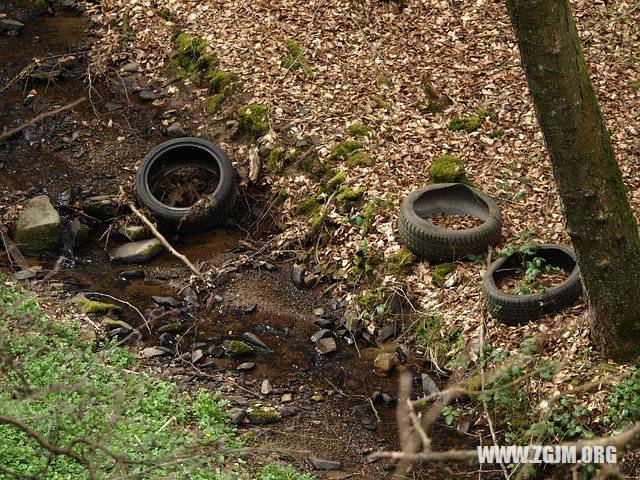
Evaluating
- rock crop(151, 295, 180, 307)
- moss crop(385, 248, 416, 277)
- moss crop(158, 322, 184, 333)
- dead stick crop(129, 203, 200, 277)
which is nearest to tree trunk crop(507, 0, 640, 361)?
moss crop(385, 248, 416, 277)

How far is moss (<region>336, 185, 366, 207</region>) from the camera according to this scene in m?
7.55

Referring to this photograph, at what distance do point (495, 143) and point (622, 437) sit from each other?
249 inches

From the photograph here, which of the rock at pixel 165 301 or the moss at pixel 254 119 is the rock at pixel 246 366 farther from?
the moss at pixel 254 119

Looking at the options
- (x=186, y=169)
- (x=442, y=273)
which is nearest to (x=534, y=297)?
(x=442, y=273)

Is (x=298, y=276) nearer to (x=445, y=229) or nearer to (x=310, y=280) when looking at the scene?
(x=310, y=280)

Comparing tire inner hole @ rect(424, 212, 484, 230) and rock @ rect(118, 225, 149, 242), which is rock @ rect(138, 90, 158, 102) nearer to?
rock @ rect(118, 225, 149, 242)

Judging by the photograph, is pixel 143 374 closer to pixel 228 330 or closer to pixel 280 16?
pixel 228 330

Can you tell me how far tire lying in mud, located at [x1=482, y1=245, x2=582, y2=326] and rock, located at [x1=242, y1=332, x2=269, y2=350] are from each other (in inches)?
78.4

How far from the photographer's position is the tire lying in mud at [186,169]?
25.7ft

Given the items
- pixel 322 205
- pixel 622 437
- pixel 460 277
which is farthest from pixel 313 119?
pixel 622 437

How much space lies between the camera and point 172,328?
663 cm

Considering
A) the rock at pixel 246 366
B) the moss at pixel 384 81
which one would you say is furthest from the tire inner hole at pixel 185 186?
the rock at pixel 246 366

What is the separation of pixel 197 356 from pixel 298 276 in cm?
150

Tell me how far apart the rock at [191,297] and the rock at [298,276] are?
3.18 ft
